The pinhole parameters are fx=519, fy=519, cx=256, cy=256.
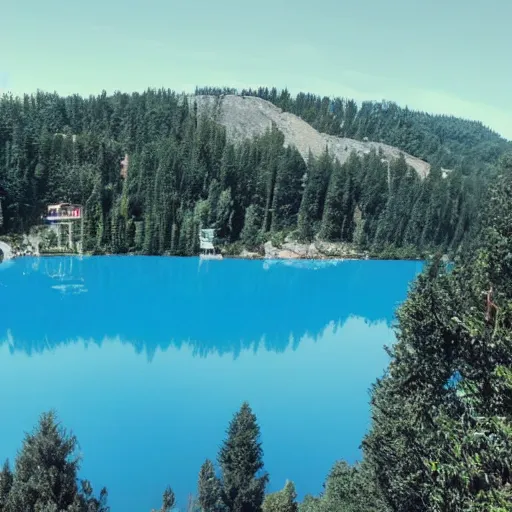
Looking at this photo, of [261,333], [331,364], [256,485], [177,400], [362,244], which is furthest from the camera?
[362,244]

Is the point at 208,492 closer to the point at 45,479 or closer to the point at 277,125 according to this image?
the point at 45,479

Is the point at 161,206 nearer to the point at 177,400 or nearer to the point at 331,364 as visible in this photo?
the point at 331,364

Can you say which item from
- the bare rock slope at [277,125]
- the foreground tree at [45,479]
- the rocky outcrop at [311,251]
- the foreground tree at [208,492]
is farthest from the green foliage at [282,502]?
the bare rock slope at [277,125]

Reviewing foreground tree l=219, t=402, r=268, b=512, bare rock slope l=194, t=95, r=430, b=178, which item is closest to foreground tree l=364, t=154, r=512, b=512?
foreground tree l=219, t=402, r=268, b=512

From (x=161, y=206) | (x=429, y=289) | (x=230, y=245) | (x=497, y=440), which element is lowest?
(x=230, y=245)

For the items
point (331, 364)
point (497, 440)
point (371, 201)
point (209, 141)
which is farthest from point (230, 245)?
point (497, 440)

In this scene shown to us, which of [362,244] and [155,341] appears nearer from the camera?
[155,341]

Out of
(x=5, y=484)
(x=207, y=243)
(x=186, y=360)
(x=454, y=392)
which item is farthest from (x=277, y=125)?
(x=5, y=484)
